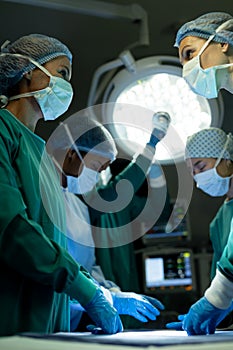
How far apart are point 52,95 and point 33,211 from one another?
453mm

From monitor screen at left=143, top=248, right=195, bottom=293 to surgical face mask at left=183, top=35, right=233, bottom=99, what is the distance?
61.6 inches

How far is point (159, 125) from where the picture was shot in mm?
2307

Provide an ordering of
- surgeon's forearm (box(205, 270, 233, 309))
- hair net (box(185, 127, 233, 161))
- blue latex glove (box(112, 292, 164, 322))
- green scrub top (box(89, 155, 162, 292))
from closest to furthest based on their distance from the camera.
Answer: surgeon's forearm (box(205, 270, 233, 309))
blue latex glove (box(112, 292, 164, 322))
hair net (box(185, 127, 233, 161))
green scrub top (box(89, 155, 162, 292))

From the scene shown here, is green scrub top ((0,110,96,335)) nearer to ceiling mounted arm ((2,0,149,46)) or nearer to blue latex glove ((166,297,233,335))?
blue latex glove ((166,297,233,335))

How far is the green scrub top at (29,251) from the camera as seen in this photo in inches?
48.5

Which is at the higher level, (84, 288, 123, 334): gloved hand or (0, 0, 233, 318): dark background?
→ (0, 0, 233, 318): dark background

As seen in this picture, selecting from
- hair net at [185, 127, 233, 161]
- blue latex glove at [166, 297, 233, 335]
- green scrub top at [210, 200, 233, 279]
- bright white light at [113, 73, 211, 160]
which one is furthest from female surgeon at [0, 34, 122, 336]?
green scrub top at [210, 200, 233, 279]

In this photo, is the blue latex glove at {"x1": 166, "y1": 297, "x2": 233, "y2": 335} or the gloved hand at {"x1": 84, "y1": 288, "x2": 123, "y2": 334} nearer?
the gloved hand at {"x1": 84, "y1": 288, "x2": 123, "y2": 334}

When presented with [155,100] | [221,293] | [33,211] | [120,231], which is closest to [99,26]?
[155,100]

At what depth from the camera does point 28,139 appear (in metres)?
1.52

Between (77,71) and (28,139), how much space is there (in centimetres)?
132

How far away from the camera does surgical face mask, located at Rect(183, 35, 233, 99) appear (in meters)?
1.69

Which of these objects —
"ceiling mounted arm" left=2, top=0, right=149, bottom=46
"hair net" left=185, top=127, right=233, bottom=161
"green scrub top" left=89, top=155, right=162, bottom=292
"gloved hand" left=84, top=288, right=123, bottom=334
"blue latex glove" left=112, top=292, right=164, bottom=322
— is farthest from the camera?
"green scrub top" left=89, top=155, right=162, bottom=292

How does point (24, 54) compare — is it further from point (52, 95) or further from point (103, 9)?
point (103, 9)
